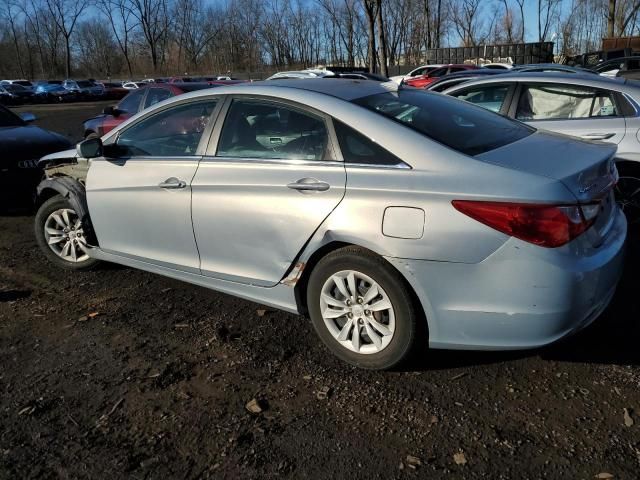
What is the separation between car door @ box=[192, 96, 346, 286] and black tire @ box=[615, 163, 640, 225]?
350 centimetres

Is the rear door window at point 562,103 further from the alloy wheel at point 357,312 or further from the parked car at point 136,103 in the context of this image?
the parked car at point 136,103

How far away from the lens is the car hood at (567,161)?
2713mm

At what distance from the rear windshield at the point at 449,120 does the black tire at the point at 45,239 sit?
9.52 ft

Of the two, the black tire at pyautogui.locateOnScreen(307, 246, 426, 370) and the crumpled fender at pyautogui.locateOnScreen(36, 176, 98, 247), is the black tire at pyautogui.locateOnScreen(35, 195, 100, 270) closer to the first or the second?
the crumpled fender at pyautogui.locateOnScreen(36, 176, 98, 247)

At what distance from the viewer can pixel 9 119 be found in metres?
7.81

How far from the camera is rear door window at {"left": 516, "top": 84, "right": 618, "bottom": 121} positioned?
17.8 feet

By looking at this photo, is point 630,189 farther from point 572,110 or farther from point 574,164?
point 574,164

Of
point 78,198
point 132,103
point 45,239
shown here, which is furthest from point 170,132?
point 132,103

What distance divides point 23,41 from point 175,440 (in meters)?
96.1

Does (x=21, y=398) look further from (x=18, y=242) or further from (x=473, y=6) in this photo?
(x=473, y=6)

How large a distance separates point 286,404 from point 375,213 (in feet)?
3.61

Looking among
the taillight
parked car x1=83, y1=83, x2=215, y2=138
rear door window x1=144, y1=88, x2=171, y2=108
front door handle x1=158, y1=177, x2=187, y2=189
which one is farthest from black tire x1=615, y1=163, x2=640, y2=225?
rear door window x1=144, y1=88, x2=171, y2=108

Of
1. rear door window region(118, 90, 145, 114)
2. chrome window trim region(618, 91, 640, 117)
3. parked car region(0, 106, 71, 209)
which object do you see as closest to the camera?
chrome window trim region(618, 91, 640, 117)

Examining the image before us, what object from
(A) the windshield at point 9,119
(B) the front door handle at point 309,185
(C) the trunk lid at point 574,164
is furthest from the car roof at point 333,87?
(A) the windshield at point 9,119
